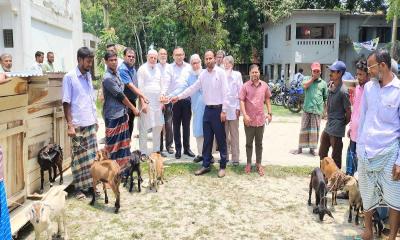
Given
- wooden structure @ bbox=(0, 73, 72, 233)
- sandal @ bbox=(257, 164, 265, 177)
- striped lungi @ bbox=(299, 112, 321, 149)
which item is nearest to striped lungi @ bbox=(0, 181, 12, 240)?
wooden structure @ bbox=(0, 73, 72, 233)

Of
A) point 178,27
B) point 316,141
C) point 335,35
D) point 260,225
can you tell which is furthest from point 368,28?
point 260,225

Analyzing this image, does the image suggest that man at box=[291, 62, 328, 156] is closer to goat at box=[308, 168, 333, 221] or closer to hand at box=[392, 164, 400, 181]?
goat at box=[308, 168, 333, 221]

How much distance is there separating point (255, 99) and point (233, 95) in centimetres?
77

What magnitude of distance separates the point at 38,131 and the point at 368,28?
2708cm

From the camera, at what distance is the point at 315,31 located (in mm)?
27484

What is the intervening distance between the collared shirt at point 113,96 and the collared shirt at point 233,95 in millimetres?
2164

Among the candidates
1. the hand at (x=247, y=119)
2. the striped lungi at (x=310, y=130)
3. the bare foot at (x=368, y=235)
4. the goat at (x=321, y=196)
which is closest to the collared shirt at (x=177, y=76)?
the hand at (x=247, y=119)

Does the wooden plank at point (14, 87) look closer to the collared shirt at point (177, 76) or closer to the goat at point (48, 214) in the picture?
the goat at point (48, 214)

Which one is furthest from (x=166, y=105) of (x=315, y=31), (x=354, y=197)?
(x=315, y=31)

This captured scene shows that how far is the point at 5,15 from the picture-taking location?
14.4 m

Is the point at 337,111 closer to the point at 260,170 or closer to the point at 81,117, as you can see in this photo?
the point at 260,170

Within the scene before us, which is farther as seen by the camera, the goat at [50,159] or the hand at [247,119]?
the hand at [247,119]

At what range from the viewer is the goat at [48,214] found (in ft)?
12.9

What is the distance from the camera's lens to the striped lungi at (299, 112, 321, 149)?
8485 millimetres
